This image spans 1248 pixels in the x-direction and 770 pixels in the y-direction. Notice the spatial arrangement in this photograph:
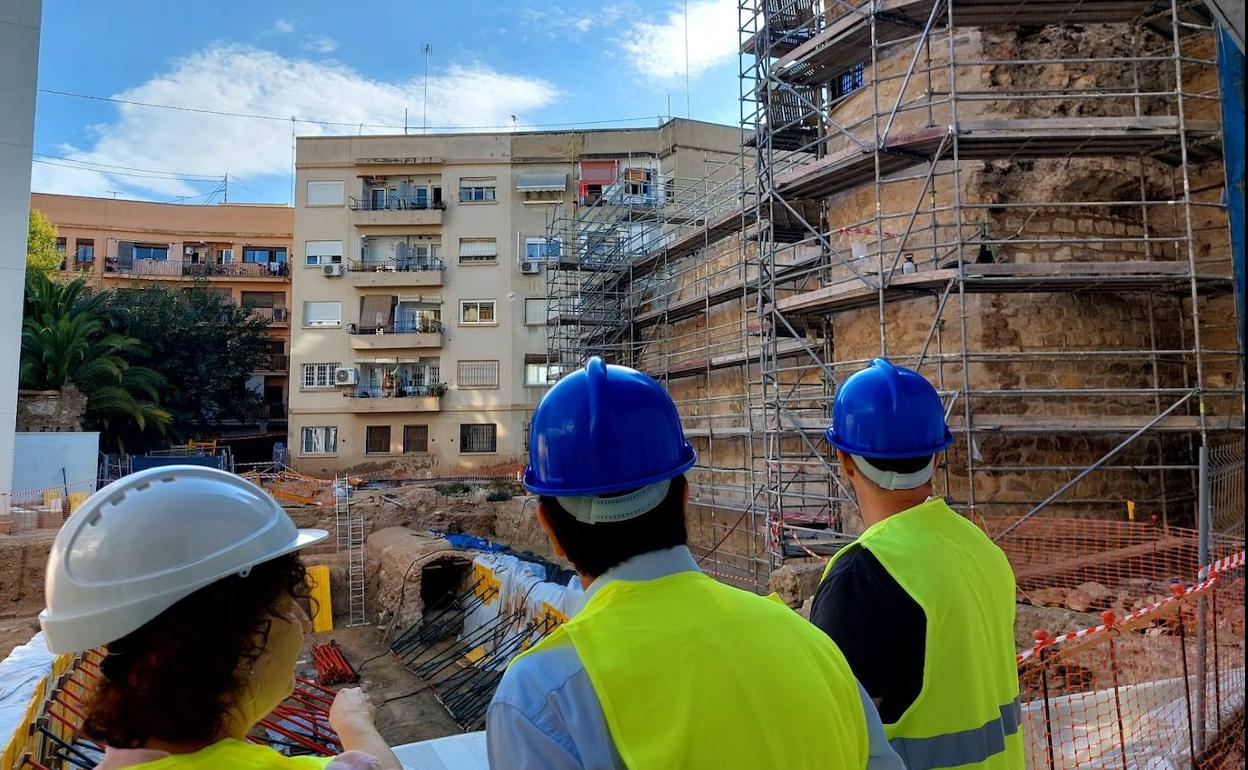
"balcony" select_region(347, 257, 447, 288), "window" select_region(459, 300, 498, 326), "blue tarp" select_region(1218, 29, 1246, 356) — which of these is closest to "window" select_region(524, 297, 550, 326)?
"window" select_region(459, 300, 498, 326)

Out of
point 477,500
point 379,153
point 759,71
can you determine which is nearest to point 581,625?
point 759,71

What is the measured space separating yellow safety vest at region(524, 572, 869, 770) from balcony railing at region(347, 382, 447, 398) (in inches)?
1023

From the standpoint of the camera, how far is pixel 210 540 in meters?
1.37

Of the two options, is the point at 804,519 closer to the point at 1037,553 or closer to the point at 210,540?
the point at 1037,553

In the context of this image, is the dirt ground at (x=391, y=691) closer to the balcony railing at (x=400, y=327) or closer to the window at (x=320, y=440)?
the window at (x=320, y=440)

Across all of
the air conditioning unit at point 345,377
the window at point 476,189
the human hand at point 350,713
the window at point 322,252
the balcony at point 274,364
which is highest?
the window at point 476,189

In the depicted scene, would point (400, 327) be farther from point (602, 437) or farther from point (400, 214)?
point (602, 437)

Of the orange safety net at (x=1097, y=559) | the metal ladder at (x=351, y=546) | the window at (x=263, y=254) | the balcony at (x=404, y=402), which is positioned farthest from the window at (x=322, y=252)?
the orange safety net at (x=1097, y=559)

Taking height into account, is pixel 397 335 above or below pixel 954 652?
above

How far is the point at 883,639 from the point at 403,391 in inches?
1049

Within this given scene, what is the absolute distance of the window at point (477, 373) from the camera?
27.0 meters

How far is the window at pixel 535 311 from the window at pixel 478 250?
2.23 m

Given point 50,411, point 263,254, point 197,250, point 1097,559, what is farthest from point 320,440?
point 1097,559

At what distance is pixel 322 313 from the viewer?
90.6 ft
